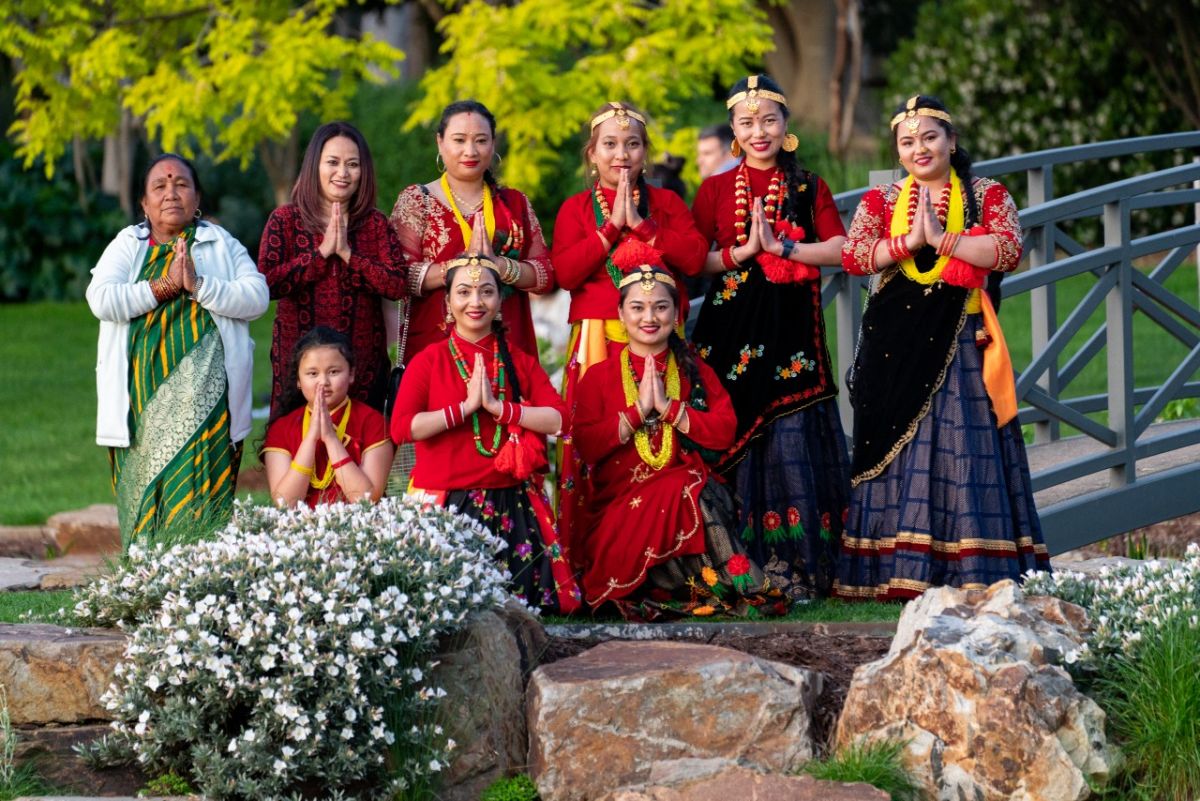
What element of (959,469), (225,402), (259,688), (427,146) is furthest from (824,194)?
(427,146)

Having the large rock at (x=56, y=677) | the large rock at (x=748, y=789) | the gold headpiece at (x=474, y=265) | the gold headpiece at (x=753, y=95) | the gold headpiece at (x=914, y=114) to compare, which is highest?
the gold headpiece at (x=753, y=95)

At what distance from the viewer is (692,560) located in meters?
6.11

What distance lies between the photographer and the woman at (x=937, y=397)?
6090 mm

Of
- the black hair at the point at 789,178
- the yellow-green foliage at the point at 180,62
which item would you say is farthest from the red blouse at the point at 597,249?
the yellow-green foliage at the point at 180,62

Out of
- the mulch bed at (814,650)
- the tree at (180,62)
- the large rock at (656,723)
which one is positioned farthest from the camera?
the tree at (180,62)

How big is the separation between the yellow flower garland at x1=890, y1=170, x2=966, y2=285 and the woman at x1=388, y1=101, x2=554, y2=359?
1251 mm

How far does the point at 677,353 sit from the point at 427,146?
544 inches

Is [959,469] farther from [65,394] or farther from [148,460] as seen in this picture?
[65,394]

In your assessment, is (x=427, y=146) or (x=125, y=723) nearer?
(x=125, y=723)

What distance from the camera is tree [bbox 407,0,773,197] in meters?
11.3

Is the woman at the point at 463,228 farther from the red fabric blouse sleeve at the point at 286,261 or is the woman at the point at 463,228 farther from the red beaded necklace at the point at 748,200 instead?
the red beaded necklace at the point at 748,200

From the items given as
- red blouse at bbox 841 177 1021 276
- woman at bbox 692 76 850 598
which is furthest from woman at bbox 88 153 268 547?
red blouse at bbox 841 177 1021 276

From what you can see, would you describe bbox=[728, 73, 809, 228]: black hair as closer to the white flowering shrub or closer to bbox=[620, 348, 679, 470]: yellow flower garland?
bbox=[620, 348, 679, 470]: yellow flower garland

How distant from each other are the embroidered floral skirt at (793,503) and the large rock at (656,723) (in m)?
1.34
